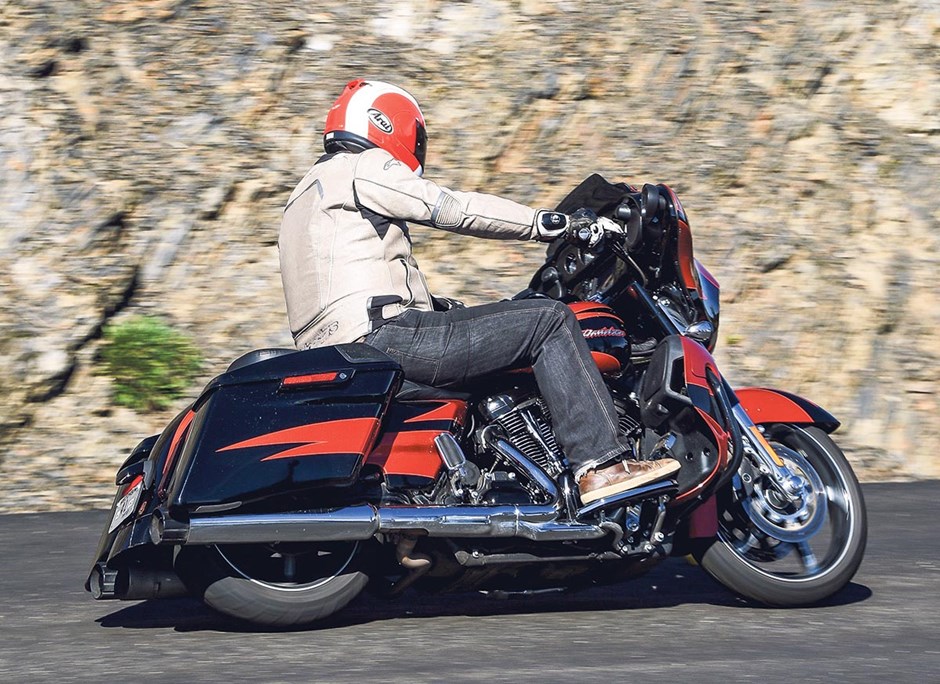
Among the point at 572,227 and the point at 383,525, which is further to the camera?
the point at 572,227

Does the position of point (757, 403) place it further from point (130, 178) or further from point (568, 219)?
point (130, 178)

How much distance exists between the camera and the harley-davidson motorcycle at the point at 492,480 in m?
4.41

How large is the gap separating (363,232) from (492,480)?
998 millimetres

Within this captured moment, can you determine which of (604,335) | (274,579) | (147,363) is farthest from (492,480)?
(147,363)

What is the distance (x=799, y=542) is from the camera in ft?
16.1

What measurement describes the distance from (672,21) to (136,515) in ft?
26.8

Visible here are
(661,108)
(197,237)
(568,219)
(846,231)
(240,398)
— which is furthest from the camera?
(661,108)

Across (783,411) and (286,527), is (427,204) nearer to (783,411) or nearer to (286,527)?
(286,527)

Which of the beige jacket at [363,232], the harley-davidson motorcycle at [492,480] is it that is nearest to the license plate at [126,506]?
the harley-davidson motorcycle at [492,480]

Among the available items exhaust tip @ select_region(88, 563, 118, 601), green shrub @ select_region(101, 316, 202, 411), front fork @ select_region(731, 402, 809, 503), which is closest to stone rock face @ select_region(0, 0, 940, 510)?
green shrub @ select_region(101, 316, 202, 411)

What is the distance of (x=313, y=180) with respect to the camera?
4793 mm

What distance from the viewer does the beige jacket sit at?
4656 mm

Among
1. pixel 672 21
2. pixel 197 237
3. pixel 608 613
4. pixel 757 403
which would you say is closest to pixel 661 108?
pixel 672 21

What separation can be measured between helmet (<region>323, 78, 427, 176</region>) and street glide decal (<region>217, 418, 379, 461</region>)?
3.47 ft
